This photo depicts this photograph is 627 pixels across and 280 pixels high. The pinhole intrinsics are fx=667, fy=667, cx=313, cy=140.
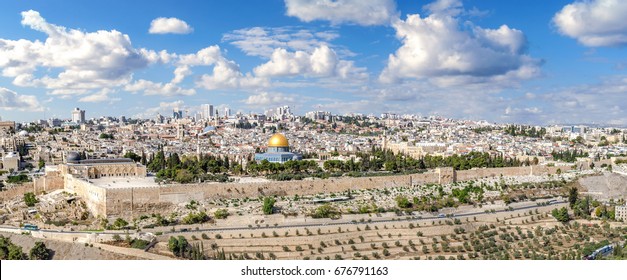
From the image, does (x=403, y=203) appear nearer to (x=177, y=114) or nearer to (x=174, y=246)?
(x=174, y=246)

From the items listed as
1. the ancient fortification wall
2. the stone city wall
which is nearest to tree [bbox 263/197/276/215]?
the ancient fortification wall

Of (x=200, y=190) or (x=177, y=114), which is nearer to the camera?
(x=200, y=190)

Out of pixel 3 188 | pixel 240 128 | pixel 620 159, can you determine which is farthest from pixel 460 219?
pixel 240 128

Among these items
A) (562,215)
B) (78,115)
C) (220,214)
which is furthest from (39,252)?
(78,115)

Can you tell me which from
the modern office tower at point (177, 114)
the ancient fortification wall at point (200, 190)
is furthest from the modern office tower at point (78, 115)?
the ancient fortification wall at point (200, 190)

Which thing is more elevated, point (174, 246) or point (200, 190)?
point (200, 190)

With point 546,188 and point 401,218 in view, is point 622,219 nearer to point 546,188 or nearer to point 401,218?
point 546,188

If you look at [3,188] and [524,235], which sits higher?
[3,188]

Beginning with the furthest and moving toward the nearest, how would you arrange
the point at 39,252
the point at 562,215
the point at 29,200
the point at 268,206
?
the point at 562,215
the point at 29,200
the point at 268,206
the point at 39,252

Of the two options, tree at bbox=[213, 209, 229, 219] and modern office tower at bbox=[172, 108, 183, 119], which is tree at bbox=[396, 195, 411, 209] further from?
modern office tower at bbox=[172, 108, 183, 119]

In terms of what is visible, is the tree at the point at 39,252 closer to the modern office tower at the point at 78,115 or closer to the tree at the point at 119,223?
the tree at the point at 119,223
